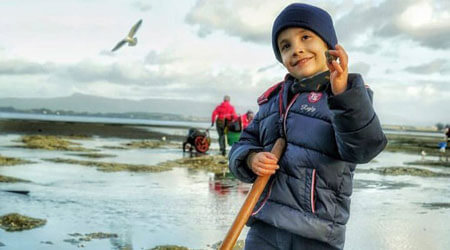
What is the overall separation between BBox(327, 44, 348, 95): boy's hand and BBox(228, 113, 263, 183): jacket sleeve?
62 centimetres

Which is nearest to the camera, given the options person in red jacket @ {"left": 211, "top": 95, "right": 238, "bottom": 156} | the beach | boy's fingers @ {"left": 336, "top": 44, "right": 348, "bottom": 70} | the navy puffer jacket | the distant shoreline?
boy's fingers @ {"left": 336, "top": 44, "right": 348, "bottom": 70}

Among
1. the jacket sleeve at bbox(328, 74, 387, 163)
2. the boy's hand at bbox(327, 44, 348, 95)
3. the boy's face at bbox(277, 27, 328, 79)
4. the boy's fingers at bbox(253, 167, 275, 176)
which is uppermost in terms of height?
the boy's face at bbox(277, 27, 328, 79)

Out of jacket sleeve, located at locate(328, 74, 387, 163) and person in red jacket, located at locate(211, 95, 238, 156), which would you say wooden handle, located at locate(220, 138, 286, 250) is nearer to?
jacket sleeve, located at locate(328, 74, 387, 163)

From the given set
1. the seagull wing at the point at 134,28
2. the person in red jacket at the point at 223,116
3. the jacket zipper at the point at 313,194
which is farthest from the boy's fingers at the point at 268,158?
the person in red jacket at the point at 223,116

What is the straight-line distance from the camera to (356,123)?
189 centimetres

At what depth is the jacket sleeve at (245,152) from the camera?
2396 millimetres

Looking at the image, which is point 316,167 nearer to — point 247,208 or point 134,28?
point 247,208

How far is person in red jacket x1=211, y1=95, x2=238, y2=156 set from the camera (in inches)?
649

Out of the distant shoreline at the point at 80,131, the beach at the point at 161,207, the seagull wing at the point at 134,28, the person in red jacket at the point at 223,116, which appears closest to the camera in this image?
the beach at the point at 161,207

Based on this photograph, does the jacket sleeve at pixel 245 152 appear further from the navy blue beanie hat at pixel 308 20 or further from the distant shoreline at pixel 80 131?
the distant shoreline at pixel 80 131

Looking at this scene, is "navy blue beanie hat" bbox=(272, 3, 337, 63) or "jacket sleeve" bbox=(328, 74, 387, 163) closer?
"jacket sleeve" bbox=(328, 74, 387, 163)

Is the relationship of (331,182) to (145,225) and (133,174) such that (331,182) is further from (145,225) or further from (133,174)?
(133,174)

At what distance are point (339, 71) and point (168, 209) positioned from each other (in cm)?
493

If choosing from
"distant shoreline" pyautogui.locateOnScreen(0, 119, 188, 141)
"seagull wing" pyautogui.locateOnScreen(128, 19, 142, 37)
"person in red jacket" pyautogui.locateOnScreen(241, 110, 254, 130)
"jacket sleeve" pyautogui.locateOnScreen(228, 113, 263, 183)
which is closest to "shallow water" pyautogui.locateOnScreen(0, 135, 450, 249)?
"jacket sleeve" pyautogui.locateOnScreen(228, 113, 263, 183)
